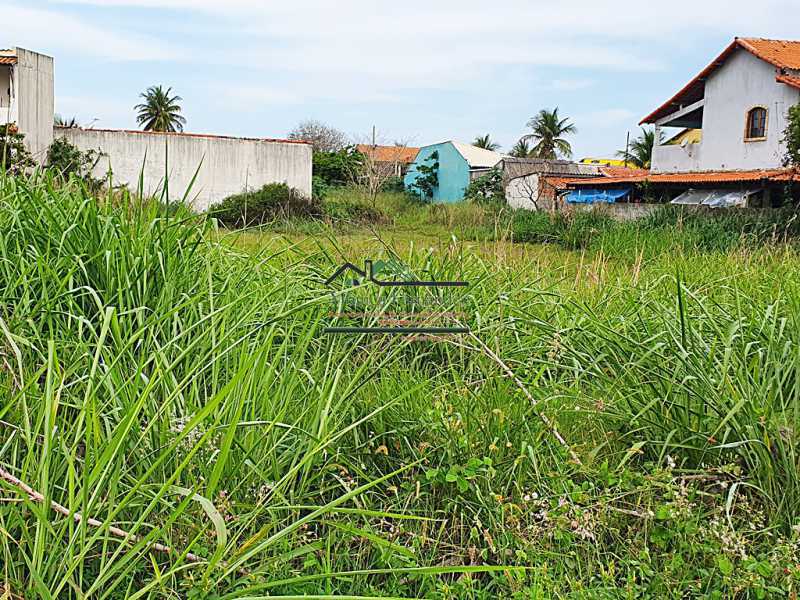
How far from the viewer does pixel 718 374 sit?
2.54m

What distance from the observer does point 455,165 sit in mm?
34062

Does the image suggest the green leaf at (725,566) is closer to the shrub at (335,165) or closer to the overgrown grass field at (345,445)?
the overgrown grass field at (345,445)

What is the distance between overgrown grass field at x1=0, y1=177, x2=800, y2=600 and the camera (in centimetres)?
169

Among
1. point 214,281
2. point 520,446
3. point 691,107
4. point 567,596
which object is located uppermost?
point 691,107

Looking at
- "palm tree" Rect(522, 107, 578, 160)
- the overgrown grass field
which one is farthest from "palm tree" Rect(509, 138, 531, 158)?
the overgrown grass field

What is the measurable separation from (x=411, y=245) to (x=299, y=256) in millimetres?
589

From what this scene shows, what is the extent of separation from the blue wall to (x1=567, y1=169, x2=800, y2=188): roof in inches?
226

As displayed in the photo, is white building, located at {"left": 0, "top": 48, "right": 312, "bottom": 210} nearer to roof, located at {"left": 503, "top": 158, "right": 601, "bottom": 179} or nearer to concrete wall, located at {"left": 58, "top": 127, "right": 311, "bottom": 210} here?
concrete wall, located at {"left": 58, "top": 127, "right": 311, "bottom": 210}

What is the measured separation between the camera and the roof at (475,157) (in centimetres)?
3344

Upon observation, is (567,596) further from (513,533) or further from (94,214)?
(94,214)

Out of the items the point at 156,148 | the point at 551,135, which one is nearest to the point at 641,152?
the point at 551,135

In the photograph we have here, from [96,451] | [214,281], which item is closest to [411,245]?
[214,281]

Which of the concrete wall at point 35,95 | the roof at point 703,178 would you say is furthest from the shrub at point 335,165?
the concrete wall at point 35,95

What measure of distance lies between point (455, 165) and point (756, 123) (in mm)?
13275
